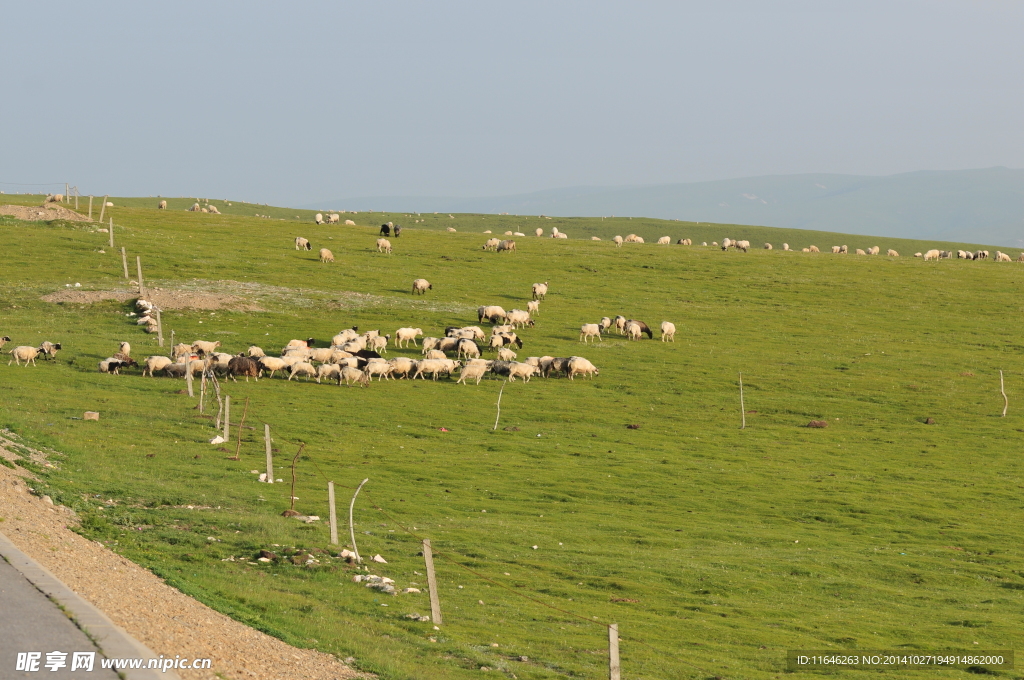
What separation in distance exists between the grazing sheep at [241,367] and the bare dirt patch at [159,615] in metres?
24.1

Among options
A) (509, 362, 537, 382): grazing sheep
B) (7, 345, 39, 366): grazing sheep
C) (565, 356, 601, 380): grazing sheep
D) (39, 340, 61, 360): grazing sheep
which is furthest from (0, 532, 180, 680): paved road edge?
(565, 356, 601, 380): grazing sheep

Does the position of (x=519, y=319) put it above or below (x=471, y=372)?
above

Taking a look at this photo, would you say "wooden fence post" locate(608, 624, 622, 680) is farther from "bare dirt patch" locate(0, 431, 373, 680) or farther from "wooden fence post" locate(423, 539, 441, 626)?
"wooden fence post" locate(423, 539, 441, 626)

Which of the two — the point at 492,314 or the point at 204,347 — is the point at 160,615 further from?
the point at 492,314

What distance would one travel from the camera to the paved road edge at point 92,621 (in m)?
10.7

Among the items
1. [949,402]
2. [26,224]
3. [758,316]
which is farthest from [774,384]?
[26,224]

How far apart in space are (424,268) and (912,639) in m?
53.0

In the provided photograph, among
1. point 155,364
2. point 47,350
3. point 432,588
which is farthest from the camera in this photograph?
point 47,350

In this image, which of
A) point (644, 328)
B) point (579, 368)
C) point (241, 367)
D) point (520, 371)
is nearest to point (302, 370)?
point (241, 367)

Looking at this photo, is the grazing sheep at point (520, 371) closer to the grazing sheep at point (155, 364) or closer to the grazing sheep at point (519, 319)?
the grazing sheep at point (519, 319)

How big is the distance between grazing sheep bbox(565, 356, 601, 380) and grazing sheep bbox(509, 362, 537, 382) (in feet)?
6.19

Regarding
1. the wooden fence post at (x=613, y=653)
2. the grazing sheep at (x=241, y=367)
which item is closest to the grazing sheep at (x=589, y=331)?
the grazing sheep at (x=241, y=367)

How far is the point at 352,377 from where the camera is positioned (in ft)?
140

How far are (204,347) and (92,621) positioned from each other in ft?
111
